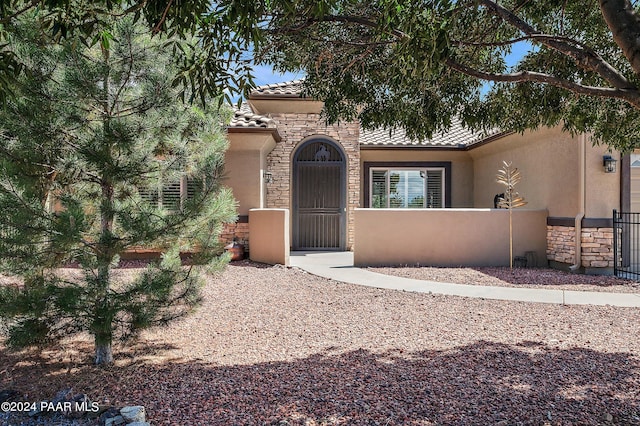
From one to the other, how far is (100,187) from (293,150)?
10.4 meters

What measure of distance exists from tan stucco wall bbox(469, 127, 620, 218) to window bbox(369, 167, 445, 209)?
1.91 metres

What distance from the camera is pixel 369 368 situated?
470 cm

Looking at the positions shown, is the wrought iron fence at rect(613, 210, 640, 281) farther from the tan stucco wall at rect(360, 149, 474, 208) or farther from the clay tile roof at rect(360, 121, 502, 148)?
the tan stucco wall at rect(360, 149, 474, 208)

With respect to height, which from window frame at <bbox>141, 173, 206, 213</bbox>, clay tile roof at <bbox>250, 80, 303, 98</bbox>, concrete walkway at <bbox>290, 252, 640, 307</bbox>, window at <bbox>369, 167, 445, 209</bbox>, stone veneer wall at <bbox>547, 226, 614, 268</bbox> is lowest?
concrete walkway at <bbox>290, 252, 640, 307</bbox>

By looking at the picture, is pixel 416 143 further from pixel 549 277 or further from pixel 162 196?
pixel 162 196

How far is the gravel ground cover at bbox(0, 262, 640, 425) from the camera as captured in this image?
147 inches

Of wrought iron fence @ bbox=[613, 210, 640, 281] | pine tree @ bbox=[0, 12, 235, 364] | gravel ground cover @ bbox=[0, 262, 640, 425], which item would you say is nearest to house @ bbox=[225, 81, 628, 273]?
wrought iron fence @ bbox=[613, 210, 640, 281]

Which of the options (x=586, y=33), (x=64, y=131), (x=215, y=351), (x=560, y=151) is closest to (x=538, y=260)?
(x=560, y=151)

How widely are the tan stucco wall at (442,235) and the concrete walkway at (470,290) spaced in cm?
98

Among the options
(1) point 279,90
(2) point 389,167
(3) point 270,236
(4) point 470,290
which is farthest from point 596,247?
(1) point 279,90

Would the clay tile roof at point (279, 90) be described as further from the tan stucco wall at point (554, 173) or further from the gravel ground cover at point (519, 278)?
the tan stucco wall at point (554, 173)

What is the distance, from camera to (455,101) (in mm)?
6754

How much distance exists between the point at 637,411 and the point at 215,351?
13.7 feet

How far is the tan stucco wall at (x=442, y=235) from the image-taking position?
11.9 m
